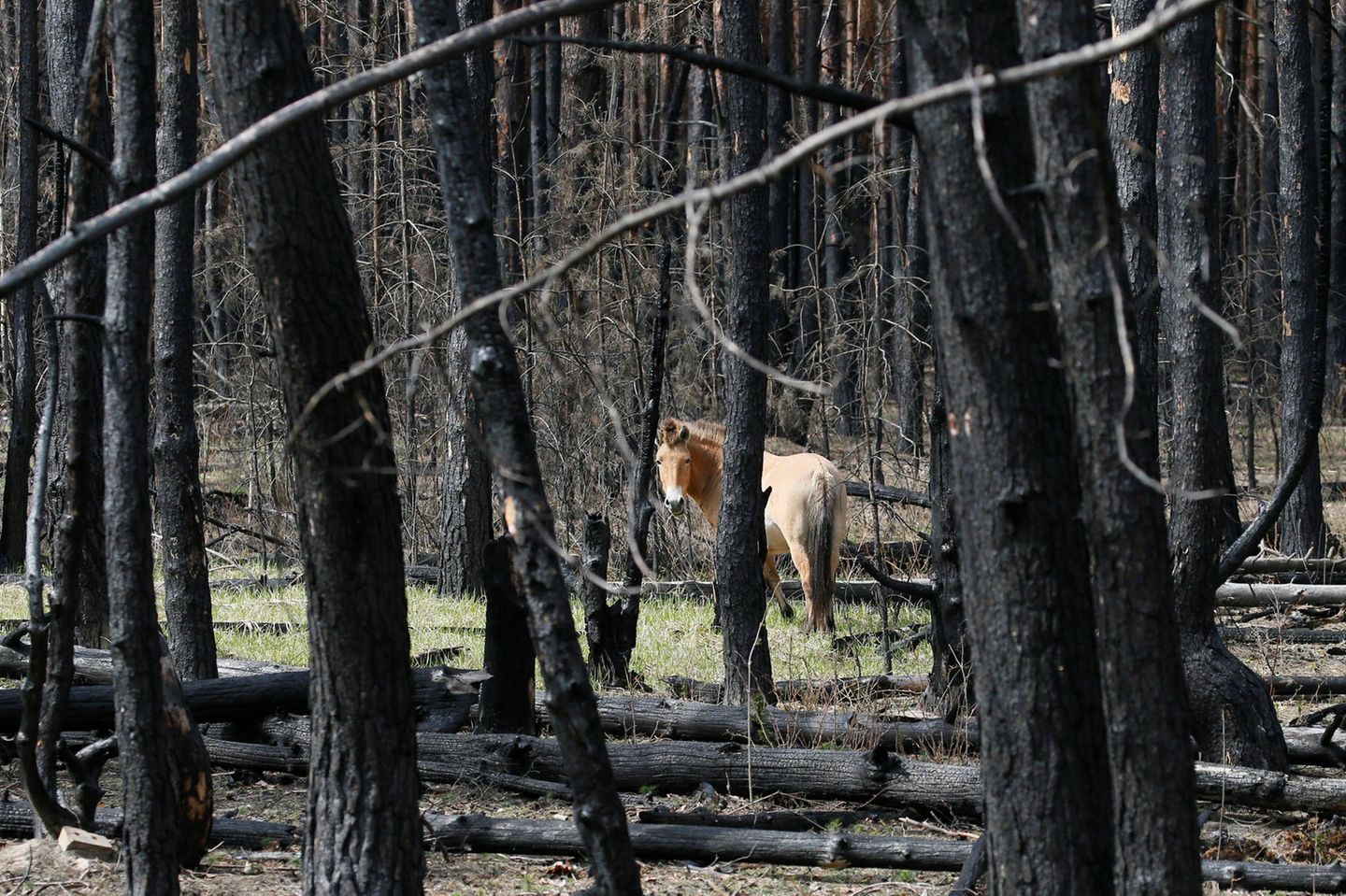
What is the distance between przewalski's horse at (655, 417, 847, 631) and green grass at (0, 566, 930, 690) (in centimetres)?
40

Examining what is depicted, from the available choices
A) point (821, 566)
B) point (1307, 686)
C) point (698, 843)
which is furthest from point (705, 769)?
point (821, 566)

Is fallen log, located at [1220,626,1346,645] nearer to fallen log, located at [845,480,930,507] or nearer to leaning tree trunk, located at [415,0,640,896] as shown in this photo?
fallen log, located at [845,480,930,507]

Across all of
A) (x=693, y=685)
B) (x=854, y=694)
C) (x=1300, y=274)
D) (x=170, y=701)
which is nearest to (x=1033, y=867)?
(x=170, y=701)

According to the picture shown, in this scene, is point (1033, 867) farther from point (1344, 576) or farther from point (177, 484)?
point (1344, 576)

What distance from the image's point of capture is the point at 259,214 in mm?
4172

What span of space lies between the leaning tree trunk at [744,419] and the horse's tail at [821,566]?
3.77 meters

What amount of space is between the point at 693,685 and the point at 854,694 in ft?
3.90

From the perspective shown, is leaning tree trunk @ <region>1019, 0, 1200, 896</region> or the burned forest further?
the burned forest

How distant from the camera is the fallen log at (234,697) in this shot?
709cm

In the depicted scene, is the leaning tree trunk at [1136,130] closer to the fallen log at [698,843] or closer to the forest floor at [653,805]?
the forest floor at [653,805]

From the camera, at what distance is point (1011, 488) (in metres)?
3.49

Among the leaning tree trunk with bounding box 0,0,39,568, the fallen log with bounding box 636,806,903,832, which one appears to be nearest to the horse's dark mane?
the leaning tree trunk with bounding box 0,0,39,568

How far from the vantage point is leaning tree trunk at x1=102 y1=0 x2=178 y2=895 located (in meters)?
4.53

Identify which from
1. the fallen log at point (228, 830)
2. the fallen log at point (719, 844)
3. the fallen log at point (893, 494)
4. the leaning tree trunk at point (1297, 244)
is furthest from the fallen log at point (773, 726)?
the leaning tree trunk at point (1297, 244)
